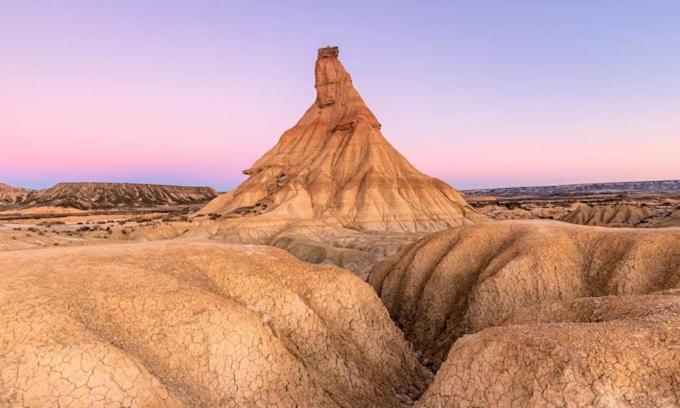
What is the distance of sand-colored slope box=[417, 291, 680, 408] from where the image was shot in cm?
845

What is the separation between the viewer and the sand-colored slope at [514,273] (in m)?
Answer: 20.6

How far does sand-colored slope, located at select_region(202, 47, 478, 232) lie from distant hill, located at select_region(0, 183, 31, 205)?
136395mm

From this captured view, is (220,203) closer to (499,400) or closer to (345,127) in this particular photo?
(345,127)

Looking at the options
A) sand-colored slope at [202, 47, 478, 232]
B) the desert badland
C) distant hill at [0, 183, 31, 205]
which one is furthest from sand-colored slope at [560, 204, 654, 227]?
distant hill at [0, 183, 31, 205]

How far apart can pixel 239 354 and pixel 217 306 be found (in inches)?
65.2

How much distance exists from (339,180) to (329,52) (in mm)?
29791

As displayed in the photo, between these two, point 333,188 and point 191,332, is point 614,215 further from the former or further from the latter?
point 191,332

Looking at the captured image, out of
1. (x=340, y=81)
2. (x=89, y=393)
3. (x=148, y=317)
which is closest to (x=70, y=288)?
(x=148, y=317)

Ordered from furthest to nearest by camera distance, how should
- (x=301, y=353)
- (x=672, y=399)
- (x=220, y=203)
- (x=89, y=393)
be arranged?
1. (x=220, y=203)
2. (x=301, y=353)
3. (x=89, y=393)
4. (x=672, y=399)

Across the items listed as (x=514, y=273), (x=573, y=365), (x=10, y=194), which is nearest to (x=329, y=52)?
(x=514, y=273)

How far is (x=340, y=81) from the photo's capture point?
8600 cm

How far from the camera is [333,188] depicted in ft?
234

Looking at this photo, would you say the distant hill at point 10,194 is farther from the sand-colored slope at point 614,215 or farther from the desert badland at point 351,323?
the sand-colored slope at point 614,215

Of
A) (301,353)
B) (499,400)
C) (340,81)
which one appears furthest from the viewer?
(340,81)
